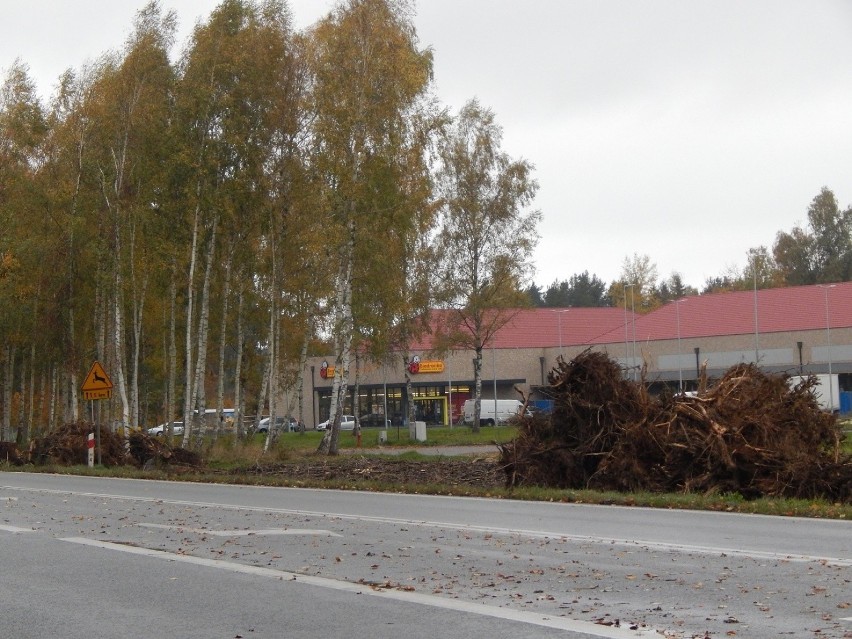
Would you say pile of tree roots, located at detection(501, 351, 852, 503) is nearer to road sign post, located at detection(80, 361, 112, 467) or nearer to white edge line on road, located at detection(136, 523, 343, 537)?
white edge line on road, located at detection(136, 523, 343, 537)

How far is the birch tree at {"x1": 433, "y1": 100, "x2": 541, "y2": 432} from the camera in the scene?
59.2 metres

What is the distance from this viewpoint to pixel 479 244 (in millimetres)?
59406

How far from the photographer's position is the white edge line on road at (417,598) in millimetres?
7551

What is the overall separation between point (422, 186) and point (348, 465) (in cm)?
1440

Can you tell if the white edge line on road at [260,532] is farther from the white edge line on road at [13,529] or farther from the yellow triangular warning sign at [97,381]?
the yellow triangular warning sign at [97,381]

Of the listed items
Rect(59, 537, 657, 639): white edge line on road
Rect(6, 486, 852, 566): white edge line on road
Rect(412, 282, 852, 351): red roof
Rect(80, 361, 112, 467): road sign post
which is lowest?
Rect(6, 486, 852, 566): white edge line on road

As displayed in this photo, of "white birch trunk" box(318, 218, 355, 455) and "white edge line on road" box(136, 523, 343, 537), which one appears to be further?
"white birch trunk" box(318, 218, 355, 455)

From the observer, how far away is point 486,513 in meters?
16.8

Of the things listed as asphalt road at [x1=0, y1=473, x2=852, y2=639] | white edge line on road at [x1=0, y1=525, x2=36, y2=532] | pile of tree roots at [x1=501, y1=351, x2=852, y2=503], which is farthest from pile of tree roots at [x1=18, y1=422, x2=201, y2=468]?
white edge line on road at [x1=0, y1=525, x2=36, y2=532]

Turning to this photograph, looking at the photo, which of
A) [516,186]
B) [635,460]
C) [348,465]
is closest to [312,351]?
[516,186]

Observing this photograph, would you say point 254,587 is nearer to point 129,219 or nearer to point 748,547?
point 748,547

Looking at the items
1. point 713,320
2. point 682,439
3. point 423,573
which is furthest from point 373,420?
point 423,573

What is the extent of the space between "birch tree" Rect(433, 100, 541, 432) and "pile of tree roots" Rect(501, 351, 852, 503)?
36.1 meters

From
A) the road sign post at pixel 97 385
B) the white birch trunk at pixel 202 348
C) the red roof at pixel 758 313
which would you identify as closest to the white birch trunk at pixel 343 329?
the white birch trunk at pixel 202 348
